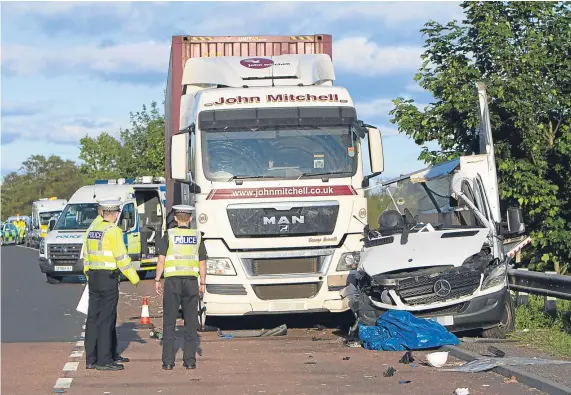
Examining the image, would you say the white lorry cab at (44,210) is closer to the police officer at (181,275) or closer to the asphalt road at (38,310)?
the asphalt road at (38,310)

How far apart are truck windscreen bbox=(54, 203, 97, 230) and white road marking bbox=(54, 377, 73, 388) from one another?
1668 cm

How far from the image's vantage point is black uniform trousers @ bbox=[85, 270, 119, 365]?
11312mm

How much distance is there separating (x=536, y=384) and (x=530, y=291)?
482cm

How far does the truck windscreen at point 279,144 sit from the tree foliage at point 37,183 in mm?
128766

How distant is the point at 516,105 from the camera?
19.9 m

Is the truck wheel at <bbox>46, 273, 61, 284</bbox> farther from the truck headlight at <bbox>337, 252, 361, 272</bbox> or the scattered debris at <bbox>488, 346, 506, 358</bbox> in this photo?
the scattered debris at <bbox>488, 346, 506, 358</bbox>

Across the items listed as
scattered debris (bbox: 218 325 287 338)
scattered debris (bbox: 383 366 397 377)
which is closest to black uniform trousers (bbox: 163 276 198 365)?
scattered debris (bbox: 383 366 397 377)

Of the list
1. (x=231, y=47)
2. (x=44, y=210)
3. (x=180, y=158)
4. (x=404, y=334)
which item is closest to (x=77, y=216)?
(x=231, y=47)

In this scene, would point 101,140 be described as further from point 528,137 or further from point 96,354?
point 96,354

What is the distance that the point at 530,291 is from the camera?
1408cm

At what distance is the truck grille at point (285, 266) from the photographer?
45.2 ft

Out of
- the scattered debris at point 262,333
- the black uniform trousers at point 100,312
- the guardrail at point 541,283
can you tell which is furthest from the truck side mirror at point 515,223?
the black uniform trousers at point 100,312

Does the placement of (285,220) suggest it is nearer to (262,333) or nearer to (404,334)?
(262,333)

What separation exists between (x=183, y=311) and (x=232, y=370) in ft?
2.94
